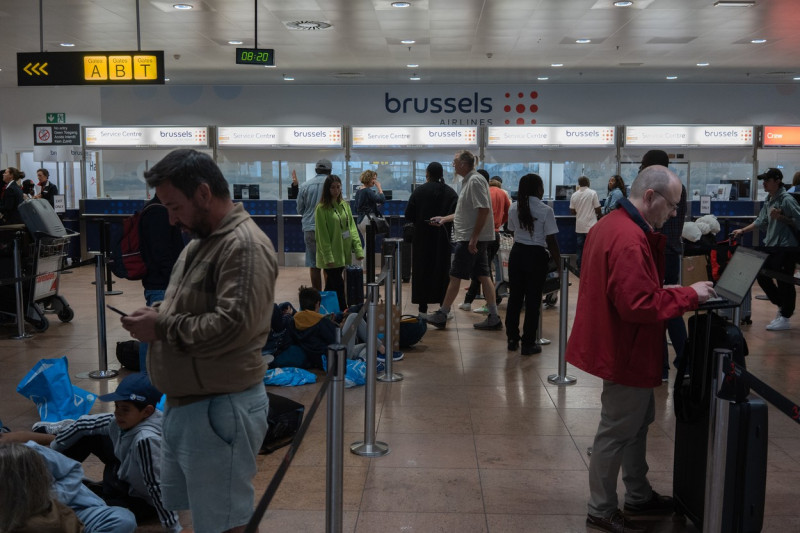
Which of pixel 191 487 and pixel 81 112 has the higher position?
pixel 81 112

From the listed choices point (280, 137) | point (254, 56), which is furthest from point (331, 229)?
point (280, 137)

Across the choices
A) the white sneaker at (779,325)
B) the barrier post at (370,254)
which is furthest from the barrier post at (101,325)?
the white sneaker at (779,325)

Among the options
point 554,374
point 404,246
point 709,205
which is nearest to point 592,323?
point 554,374

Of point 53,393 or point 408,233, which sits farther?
point 408,233

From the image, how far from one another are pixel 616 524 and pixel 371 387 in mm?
1553

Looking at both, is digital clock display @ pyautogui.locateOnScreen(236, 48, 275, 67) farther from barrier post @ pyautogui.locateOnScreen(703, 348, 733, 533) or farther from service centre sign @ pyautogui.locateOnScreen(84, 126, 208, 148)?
barrier post @ pyautogui.locateOnScreen(703, 348, 733, 533)

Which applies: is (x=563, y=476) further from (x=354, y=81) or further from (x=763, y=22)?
(x=354, y=81)

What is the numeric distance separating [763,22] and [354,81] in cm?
886

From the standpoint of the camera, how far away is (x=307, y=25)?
10953 mm

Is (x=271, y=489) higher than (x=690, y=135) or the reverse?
the reverse

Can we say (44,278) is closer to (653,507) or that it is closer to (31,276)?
(31,276)

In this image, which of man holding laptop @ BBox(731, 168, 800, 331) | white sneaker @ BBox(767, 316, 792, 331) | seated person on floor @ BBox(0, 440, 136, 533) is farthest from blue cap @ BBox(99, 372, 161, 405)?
white sneaker @ BBox(767, 316, 792, 331)

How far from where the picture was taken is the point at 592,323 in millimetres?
3346

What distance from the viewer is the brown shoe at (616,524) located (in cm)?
344
